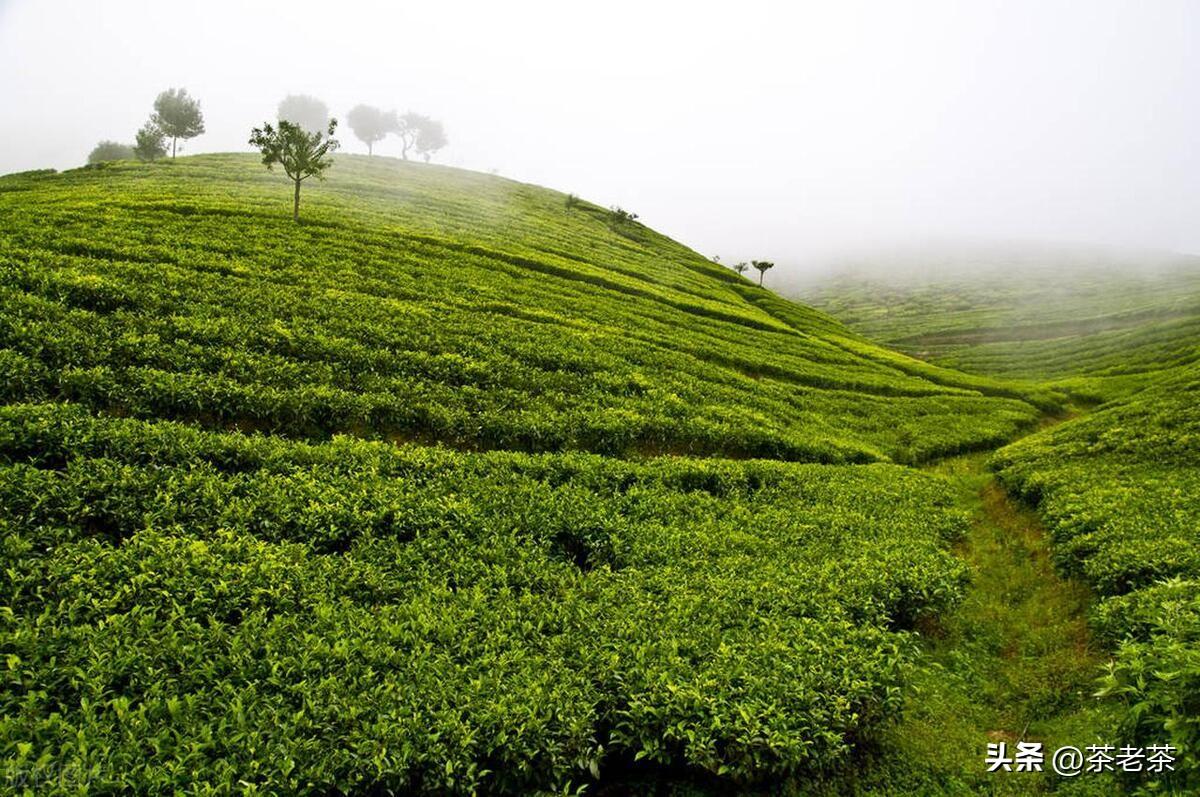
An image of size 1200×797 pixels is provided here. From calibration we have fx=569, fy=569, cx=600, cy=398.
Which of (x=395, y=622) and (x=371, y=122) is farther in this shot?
(x=371, y=122)

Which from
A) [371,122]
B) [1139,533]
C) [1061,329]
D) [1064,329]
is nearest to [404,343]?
[1139,533]

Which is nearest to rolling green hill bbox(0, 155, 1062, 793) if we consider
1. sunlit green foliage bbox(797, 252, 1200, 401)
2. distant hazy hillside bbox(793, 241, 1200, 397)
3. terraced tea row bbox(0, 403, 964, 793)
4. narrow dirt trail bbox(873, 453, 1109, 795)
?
terraced tea row bbox(0, 403, 964, 793)

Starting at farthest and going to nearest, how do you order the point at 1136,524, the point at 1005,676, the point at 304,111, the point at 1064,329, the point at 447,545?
the point at 304,111
the point at 1064,329
the point at 1136,524
the point at 447,545
the point at 1005,676

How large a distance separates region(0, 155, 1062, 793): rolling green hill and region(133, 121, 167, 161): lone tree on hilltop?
3213 inches

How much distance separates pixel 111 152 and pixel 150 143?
4759 cm

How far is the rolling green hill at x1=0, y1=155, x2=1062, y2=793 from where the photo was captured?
357 inches

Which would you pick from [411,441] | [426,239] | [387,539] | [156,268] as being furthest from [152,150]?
[387,539]

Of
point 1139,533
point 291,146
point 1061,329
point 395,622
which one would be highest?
point 291,146

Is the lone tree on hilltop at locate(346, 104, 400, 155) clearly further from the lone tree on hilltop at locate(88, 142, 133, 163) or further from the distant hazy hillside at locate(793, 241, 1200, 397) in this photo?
the distant hazy hillside at locate(793, 241, 1200, 397)

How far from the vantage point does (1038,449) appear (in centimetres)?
3167

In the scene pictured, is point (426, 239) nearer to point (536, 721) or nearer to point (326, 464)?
point (326, 464)

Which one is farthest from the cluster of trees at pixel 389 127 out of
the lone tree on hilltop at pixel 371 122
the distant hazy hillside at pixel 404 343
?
the distant hazy hillside at pixel 404 343

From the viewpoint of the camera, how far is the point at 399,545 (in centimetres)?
1438

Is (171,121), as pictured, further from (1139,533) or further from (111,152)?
(1139,533)
